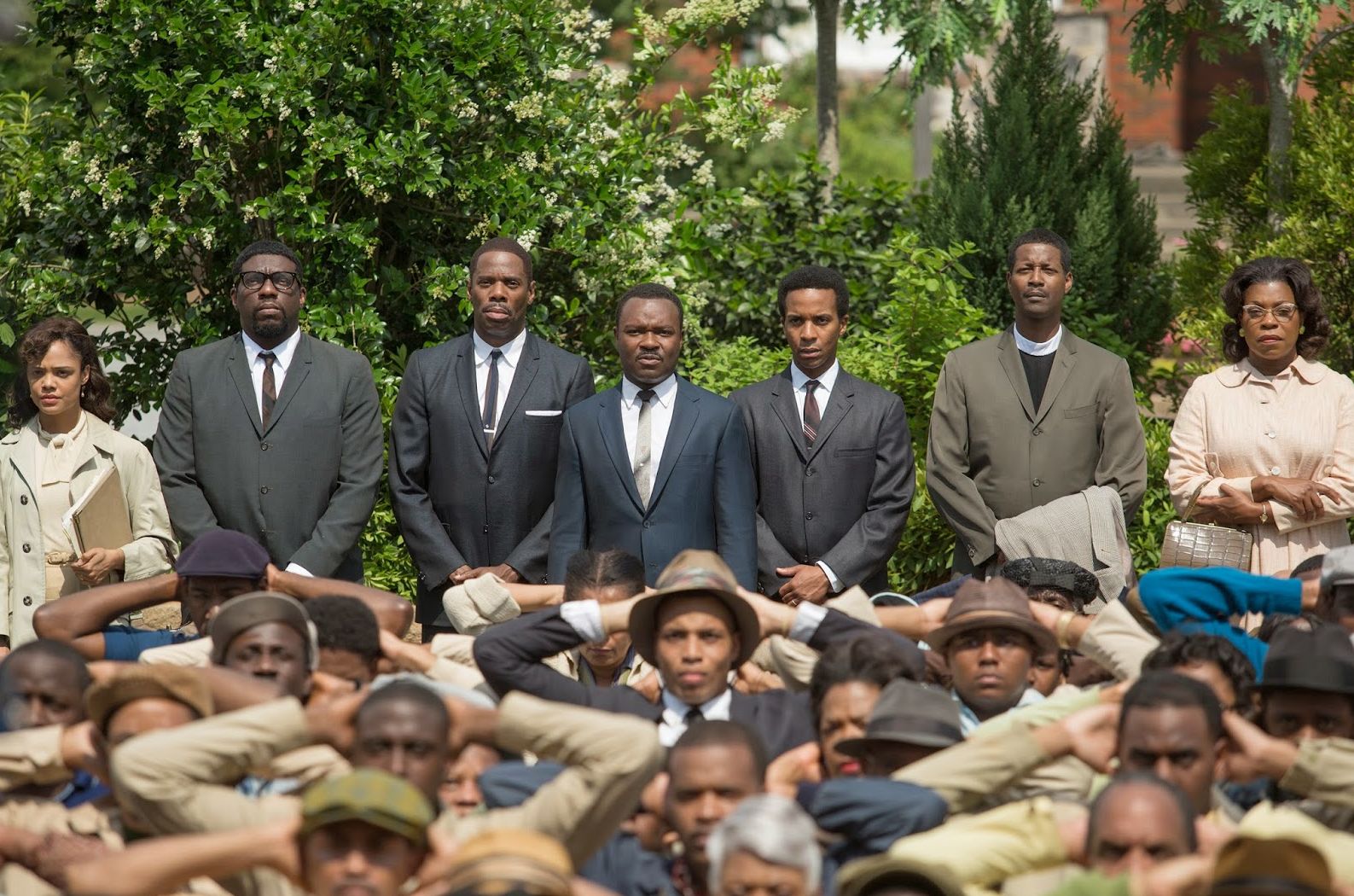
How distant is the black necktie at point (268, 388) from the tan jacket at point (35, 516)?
0.46 meters

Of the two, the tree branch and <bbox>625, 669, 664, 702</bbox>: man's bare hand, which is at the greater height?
the tree branch

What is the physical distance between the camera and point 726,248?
9805 millimetres

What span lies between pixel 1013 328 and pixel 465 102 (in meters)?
2.71

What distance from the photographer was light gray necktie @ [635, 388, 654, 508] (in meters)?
7.16

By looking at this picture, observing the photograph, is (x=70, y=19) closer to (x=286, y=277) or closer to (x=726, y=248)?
(x=286, y=277)

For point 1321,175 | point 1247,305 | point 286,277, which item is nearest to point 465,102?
point 286,277

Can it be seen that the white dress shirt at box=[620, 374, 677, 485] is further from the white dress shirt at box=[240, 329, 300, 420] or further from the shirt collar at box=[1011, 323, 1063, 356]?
the shirt collar at box=[1011, 323, 1063, 356]

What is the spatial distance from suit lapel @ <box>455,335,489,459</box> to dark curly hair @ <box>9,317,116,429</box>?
1.35 metres

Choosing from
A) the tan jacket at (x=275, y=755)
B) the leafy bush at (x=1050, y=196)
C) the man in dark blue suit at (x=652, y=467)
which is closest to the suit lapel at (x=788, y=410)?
the man in dark blue suit at (x=652, y=467)

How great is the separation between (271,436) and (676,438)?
5.03 feet

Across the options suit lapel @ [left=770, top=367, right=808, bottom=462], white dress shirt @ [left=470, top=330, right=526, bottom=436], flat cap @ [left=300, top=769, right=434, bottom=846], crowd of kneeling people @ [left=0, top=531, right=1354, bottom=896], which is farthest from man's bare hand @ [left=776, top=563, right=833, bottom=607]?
flat cap @ [left=300, top=769, right=434, bottom=846]

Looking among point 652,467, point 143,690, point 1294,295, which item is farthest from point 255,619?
point 1294,295

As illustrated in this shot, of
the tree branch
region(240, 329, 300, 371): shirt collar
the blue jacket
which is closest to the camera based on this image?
the blue jacket

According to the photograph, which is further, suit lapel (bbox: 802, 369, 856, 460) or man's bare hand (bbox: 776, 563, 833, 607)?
suit lapel (bbox: 802, 369, 856, 460)
